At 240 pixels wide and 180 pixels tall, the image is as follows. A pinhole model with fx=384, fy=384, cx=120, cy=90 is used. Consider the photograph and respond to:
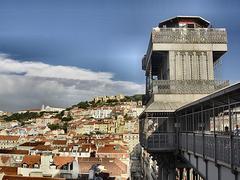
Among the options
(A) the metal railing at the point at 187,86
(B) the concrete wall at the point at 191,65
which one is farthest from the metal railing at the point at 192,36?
(A) the metal railing at the point at 187,86

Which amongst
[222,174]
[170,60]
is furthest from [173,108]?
[222,174]

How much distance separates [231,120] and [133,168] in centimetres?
7821

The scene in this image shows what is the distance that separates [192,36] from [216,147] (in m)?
10.2

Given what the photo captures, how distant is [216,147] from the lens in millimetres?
9508

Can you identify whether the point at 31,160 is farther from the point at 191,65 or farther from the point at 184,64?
the point at 191,65

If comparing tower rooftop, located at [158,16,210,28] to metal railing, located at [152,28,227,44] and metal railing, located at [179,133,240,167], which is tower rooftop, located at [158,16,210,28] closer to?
metal railing, located at [152,28,227,44]

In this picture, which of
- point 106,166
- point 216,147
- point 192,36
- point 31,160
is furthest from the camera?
point 31,160

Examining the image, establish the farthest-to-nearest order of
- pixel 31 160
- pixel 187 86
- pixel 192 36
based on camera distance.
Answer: pixel 31 160, pixel 192 36, pixel 187 86

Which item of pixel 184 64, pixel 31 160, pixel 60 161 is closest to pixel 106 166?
pixel 60 161

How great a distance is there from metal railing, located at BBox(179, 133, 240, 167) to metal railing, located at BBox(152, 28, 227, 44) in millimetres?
6416

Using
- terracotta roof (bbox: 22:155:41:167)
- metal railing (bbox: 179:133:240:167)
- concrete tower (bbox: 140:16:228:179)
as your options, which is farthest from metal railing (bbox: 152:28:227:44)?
terracotta roof (bbox: 22:155:41:167)

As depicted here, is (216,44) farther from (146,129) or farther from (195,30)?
(146,129)

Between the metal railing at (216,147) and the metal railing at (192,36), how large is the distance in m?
6.42

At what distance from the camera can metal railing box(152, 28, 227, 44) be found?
1877 cm
